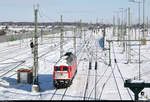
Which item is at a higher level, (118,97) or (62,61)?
(62,61)

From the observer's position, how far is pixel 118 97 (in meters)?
22.8

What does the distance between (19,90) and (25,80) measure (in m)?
3.25

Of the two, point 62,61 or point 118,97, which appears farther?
point 62,61

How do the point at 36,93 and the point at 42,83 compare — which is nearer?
the point at 36,93

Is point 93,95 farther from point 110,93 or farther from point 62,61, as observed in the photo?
point 62,61

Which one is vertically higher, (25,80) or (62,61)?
(62,61)

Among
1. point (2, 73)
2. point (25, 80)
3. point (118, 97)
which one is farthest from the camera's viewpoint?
point (2, 73)

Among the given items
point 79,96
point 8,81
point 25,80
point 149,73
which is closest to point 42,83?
point 25,80

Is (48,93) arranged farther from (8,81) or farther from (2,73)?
(2,73)

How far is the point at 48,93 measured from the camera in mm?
24172

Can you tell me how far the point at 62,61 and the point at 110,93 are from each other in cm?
560

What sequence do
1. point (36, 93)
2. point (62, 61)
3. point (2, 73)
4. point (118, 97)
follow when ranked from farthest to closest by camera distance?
point (2, 73)
point (62, 61)
point (36, 93)
point (118, 97)

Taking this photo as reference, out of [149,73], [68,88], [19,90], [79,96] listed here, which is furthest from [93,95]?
[149,73]

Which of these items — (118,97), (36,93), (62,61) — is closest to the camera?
(118,97)
